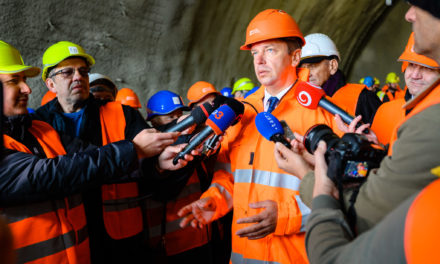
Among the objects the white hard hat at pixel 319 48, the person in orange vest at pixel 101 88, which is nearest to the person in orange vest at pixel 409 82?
the white hard hat at pixel 319 48

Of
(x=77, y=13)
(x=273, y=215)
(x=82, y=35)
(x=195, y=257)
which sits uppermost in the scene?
(x=77, y=13)

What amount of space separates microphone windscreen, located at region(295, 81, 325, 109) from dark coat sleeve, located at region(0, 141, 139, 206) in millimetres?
1029

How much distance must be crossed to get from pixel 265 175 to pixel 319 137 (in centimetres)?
58

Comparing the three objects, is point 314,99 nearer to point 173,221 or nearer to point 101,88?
point 173,221

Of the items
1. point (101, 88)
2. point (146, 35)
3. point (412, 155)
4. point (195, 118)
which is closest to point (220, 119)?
point (195, 118)

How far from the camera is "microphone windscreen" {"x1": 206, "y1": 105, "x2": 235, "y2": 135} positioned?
1.72 metres

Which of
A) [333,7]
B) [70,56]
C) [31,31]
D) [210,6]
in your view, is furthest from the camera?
[333,7]

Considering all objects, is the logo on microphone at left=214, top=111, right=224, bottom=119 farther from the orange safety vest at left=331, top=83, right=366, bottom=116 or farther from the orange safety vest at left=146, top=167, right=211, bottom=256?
the orange safety vest at left=331, top=83, right=366, bottom=116

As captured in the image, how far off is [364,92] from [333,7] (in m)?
9.21

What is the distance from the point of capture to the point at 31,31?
4.92m

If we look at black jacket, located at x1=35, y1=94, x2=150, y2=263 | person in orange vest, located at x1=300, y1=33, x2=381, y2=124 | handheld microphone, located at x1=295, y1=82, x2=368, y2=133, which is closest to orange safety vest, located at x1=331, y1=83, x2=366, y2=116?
person in orange vest, located at x1=300, y1=33, x2=381, y2=124

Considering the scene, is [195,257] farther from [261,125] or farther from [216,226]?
[261,125]

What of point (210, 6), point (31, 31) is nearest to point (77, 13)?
point (31, 31)

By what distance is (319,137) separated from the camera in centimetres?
126
